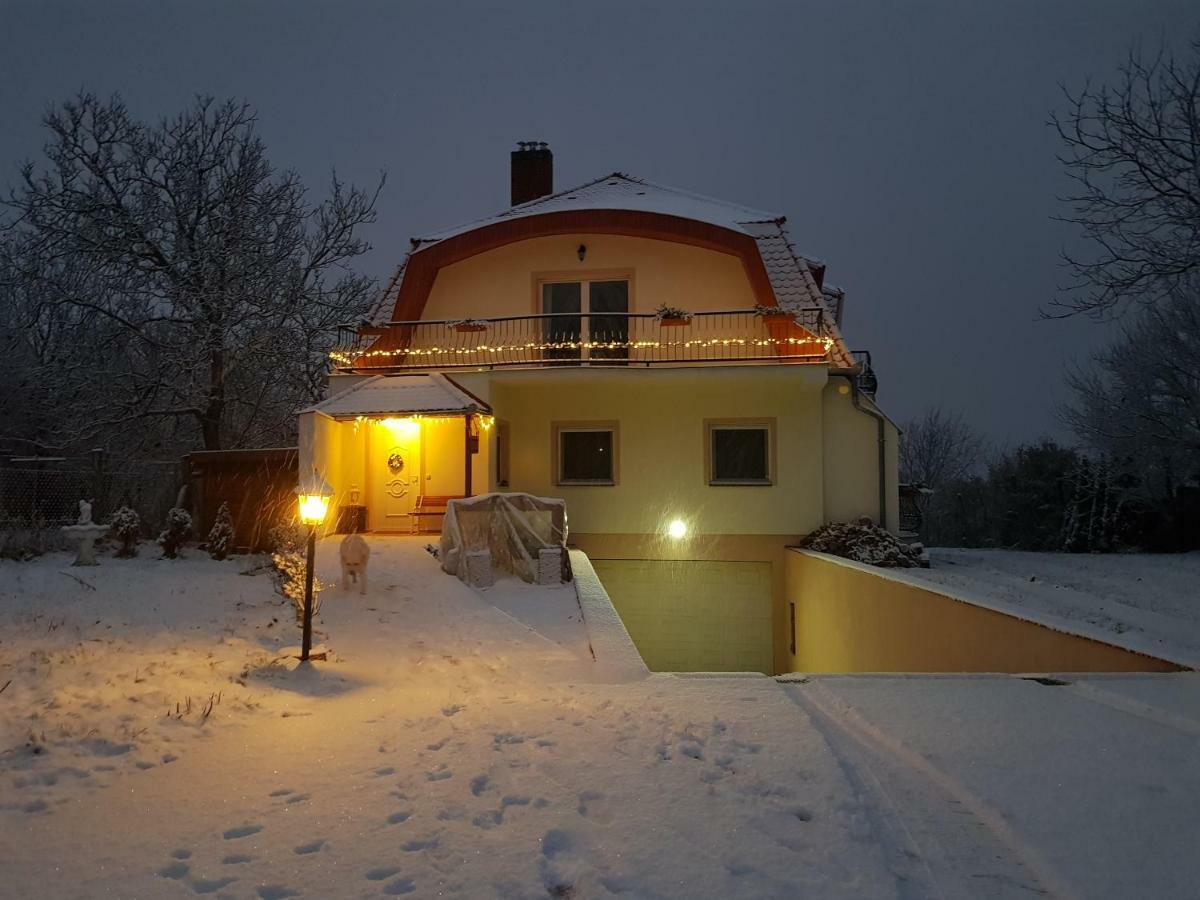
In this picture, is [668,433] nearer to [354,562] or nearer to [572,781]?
[354,562]

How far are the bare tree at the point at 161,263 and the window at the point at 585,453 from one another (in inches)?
334

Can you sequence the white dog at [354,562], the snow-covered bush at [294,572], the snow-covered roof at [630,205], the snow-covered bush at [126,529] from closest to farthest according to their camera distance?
→ the snow-covered bush at [294,572] → the white dog at [354,562] → the snow-covered bush at [126,529] → the snow-covered roof at [630,205]

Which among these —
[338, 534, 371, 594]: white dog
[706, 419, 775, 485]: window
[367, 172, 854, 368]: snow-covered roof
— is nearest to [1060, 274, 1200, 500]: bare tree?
[367, 172, 854, 368]: snow-covered roof

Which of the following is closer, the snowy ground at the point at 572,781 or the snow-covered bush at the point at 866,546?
the snowy ground at the point at 572,781

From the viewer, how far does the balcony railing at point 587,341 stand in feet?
42.9

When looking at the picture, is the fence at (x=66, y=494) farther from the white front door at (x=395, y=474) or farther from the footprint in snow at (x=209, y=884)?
the footprint in snow at (x=209, y=884)

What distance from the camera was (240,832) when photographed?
2.94 metres

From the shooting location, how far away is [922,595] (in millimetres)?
7613

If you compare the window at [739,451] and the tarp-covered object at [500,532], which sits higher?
the window at [739,451]

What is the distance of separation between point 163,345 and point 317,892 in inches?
677

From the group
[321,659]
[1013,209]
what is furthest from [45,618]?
[1013,209]

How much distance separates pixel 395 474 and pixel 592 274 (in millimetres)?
5555

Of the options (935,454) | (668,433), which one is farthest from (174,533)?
(935,454)

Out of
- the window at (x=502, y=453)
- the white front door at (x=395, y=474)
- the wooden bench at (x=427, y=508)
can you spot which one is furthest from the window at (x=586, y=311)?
the wooden bench at (x=427, y=508)
